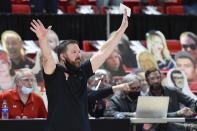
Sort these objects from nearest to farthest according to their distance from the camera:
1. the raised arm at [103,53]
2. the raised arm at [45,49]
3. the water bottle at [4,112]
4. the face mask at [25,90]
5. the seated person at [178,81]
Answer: the raised arm at [45,49] < the raised arm at [103,53] < the water bottle at [4,112] < the face mask at [25,90] < the seated person at [178,81]

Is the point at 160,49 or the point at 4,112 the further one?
the point at 160,49

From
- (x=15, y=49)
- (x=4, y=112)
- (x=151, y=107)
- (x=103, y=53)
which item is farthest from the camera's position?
(x=15, y=49)

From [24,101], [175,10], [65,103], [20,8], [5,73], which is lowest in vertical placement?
[24,101]

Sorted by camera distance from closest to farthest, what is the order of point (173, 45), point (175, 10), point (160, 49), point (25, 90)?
1. point (25, 90)
2. point (160, 49)
3. point (173, 45)
4. point (175, 10)

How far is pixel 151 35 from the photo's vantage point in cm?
1480

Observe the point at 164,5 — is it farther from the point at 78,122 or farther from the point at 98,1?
the point at 78,122

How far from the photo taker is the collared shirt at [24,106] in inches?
367

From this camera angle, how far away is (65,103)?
671cm

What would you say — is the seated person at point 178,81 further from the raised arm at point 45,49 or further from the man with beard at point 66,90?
the raised arm at point 45,49

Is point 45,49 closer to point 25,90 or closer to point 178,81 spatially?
point 25,90

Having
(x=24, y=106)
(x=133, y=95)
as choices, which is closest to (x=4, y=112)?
(x=24, y=106)

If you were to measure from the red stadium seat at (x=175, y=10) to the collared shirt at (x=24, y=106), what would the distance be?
7.44 meters

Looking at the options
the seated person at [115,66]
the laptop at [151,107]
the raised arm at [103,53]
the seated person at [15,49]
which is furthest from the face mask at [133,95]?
the seated person at [15,49]

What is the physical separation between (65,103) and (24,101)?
2980mm
